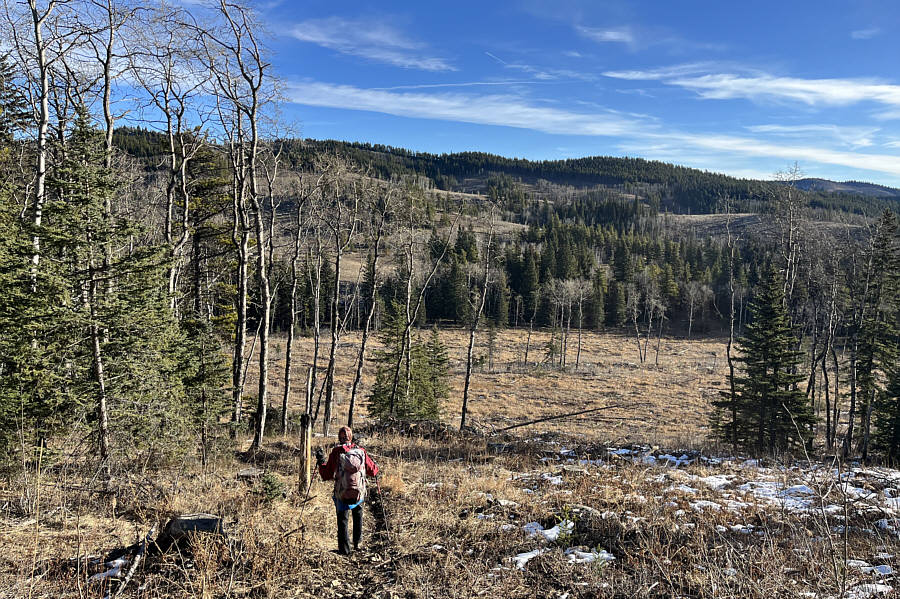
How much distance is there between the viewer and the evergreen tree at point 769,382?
19.8 meters

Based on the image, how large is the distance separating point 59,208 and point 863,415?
99.9ft

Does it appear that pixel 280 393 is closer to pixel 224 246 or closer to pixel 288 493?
pixel 224 246

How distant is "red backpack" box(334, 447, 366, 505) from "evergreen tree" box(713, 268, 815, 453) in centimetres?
1933

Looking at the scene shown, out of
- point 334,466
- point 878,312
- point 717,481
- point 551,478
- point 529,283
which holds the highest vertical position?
point 878,312

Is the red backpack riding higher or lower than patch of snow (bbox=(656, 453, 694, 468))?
higher

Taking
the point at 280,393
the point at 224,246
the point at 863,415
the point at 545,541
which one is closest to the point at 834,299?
the point at 863,415

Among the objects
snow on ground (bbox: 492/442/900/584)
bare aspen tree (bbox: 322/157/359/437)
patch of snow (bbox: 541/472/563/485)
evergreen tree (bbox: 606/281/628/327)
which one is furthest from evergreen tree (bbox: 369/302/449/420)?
evergreen tree (bbox: 606/281/628/327)

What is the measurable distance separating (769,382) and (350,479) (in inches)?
823

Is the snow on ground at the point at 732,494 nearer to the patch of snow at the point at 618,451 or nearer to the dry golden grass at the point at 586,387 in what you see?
the patch of snow at the point at 618,451

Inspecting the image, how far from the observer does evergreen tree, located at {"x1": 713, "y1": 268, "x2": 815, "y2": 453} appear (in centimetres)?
1984

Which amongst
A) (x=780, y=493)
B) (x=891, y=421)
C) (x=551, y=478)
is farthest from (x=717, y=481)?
(x=891, y=421)

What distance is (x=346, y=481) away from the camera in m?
5.84

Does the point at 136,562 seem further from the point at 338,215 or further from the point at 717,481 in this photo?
the point at 338,215

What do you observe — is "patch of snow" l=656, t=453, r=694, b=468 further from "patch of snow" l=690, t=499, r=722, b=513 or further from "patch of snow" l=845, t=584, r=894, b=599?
"patch of snow" l=845, t=584, r=894, b=599
